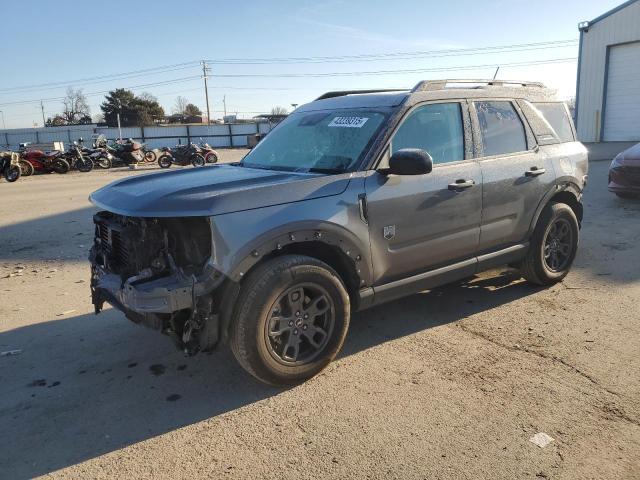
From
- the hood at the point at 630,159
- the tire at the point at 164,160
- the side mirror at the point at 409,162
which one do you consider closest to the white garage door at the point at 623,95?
the hood at the point at 630,159

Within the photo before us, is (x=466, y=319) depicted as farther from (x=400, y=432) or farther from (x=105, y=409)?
(x=105, y=409)

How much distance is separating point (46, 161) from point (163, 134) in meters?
30.7

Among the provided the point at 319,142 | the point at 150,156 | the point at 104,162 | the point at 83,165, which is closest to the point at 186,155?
the point at 150,156

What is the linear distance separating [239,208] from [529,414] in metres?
2.14

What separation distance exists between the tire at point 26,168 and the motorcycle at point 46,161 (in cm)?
22

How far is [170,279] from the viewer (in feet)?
10.6

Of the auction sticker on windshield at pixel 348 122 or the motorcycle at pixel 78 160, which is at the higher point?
the auction sticker on windshield at pixel 348 122

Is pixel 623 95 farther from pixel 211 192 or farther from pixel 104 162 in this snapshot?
pixel 211 192

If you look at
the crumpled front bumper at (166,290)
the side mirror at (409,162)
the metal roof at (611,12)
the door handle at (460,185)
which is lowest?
the crumpled front bumper at (166,290)

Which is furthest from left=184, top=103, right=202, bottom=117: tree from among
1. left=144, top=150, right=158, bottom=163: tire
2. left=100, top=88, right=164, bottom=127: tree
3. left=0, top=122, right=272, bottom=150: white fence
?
left=144, top=150, right=158, bottom=163: tire

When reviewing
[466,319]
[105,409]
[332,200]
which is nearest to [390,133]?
[332,200]

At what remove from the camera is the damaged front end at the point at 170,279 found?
3131 millimetres

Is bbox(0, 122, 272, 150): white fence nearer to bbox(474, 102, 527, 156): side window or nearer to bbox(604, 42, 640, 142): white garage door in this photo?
bbox(604, 42, 640, 142): white garage door

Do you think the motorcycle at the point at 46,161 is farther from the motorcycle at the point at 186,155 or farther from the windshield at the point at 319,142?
the windshield at the point at 319,142
